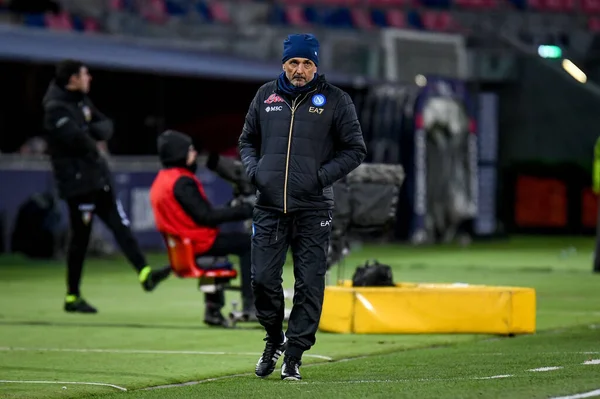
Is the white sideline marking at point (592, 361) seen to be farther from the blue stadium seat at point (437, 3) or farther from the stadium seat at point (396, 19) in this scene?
the blue stadium seat at point (437, 3)

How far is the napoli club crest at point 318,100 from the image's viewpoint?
Result: 9422 millimetres

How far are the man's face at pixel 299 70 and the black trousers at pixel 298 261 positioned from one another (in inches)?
29.2

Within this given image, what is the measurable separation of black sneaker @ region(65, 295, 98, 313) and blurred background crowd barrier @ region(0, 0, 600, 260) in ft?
25.3

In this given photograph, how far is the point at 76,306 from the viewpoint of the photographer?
1465 cm

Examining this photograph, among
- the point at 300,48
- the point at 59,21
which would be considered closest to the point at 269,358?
the point at 300,48

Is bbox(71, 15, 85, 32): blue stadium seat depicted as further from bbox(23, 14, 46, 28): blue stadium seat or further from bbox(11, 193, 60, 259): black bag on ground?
bbox(11, 193, 60, 259): black bag on ground

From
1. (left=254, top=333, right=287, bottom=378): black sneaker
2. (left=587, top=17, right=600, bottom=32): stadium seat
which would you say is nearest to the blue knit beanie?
(left=254, top=333, right=287, bottom=378): black sneaker

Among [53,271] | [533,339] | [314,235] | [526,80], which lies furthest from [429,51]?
[314,235]

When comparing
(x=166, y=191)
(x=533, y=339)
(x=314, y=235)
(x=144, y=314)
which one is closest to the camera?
(x=314, y=235)

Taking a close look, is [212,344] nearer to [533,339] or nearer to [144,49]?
[533,339]

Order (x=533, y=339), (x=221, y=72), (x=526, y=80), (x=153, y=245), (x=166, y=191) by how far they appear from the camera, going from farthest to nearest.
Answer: (x=526, y=80) → (x=221, y=72) → (x=153, y=245) → (x=166, y=191) → (x=533, y=339)

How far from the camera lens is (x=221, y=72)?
27406 mm

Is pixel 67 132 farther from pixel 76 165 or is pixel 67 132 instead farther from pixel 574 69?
pixel 574 69

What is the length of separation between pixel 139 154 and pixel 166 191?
62.2 ft
